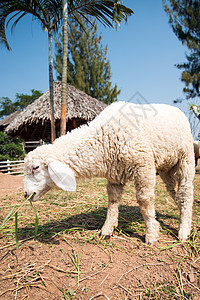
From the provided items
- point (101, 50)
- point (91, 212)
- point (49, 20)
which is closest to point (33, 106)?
point (49, 20)

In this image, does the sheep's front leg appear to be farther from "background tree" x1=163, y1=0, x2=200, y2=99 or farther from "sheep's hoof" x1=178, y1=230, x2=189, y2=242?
"background tree" x1=163, y1=0, x2=200, y2=99

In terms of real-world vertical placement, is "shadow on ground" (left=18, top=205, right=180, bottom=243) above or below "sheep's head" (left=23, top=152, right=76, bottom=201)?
below

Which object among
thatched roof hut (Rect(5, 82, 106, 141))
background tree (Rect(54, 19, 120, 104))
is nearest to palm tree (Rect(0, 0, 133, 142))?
thatched roof hut (Rect(5, 82, 106, 141))

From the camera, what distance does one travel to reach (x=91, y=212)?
10.9 ft

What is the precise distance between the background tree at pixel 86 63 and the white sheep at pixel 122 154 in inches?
989

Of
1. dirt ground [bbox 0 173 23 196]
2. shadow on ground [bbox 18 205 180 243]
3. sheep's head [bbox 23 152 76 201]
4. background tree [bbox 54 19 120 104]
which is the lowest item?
dirt ground [bbox 0 173 23 196]

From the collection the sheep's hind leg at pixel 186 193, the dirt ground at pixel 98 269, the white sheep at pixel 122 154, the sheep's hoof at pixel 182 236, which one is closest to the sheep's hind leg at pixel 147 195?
the white sheep at pixel 122 154

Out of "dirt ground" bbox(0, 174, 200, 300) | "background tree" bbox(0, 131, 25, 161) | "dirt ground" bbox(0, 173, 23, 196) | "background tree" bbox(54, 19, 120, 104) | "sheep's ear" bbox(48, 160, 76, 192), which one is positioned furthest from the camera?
"background tree" bbox(54, 19, 120, 104)

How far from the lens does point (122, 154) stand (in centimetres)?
220

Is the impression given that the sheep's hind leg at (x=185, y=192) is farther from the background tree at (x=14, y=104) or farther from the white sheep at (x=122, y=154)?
the background tree at (x=14, y=104)

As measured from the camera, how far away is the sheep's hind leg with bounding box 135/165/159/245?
2191 mm

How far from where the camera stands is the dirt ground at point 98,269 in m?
1.61

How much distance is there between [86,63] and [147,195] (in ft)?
90.7

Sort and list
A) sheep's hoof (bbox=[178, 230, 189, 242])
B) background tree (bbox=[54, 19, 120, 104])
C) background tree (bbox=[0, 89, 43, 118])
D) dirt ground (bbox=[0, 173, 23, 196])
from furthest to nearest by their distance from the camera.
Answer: background tree (bbox=[0, 89, 43, 118]) → background tree (bbox=[54, 19, 120, 104]) → dirt ground (bbox=[0, 173, 23, 196]) → sheep's hoof (bbox=[178, 230, 189, 242])
